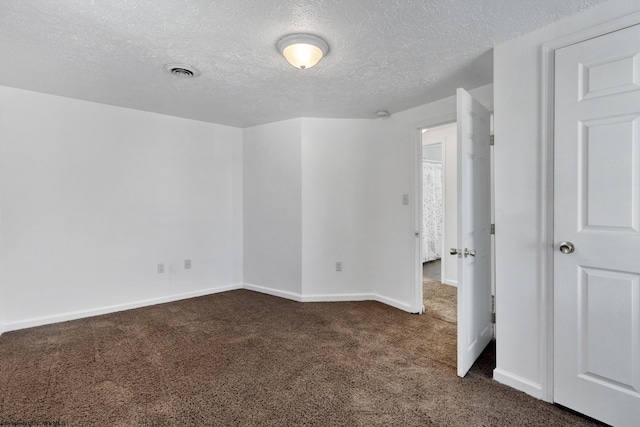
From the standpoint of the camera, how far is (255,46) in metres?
2.14

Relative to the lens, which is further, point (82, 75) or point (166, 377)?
point (82, 75)

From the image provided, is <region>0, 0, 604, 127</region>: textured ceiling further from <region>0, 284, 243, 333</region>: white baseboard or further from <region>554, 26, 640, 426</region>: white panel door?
<region>0, 284, 243, 333</region>: white baseboard

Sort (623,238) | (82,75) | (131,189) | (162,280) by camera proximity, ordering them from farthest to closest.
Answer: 1. (162,280)
2. (131,189)
3. (82,75)
4. (623,238)

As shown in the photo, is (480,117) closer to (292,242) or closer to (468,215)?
(468,215)

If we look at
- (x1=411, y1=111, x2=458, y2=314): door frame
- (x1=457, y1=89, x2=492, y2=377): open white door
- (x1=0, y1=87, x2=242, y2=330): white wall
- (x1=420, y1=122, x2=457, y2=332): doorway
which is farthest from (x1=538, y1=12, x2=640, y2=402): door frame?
(x1=0, y1=87, x2=242, y2=330): white wall

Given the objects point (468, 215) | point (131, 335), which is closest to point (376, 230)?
point (468, 215)

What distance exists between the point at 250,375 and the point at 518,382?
1.74m

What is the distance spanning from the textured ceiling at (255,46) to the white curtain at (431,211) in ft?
10.5

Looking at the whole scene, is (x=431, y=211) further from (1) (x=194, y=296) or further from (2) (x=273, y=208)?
(1) (x=194, y=296)

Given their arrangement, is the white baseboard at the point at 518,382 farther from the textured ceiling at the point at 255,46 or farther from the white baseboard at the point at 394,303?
the textured ceiling at the point at 255,46

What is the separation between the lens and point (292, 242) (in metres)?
4.05

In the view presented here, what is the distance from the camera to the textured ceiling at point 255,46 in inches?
68.3

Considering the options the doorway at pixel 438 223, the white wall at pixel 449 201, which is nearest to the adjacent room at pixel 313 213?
the doorway at pixel 438 223

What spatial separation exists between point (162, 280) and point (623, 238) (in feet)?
13.6
